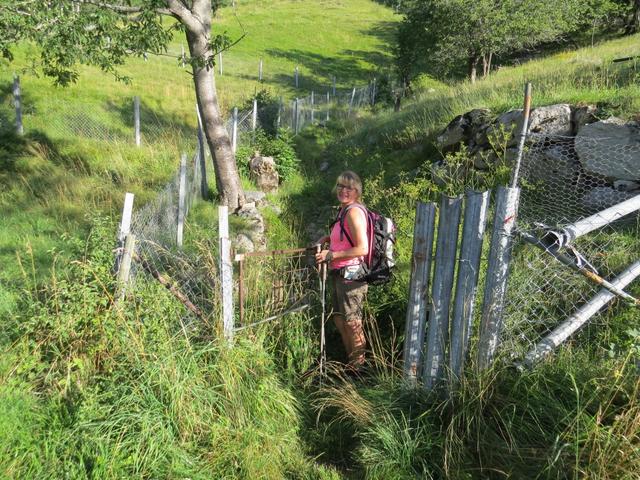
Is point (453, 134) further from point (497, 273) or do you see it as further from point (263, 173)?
point (497, 273)

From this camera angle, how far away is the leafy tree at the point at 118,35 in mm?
5859

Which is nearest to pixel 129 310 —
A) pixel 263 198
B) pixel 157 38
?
pixel 157 38

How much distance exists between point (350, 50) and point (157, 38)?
40.9 m

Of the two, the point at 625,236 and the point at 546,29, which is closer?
the point at 625,236

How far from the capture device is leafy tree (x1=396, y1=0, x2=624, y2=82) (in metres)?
18.0

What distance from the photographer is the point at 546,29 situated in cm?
1836

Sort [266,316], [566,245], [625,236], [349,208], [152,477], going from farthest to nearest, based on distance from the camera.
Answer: [625,236]
[266,316]
[349,208]
[152,477]
[566,245]

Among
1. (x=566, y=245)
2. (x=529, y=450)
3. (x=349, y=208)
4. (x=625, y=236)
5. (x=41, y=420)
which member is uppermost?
(x=566, y=245)

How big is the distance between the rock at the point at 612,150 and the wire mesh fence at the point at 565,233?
0.04ft

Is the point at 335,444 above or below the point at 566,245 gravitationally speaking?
below

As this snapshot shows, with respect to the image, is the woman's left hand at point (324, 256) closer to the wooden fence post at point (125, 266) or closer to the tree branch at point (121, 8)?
the wooden fence post at point (125, 266)

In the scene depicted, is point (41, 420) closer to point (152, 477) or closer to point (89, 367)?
point (89, 367)

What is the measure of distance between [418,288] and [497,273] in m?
0.61

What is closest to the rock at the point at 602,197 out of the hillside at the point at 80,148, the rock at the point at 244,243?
the rock at the point at 244,243
